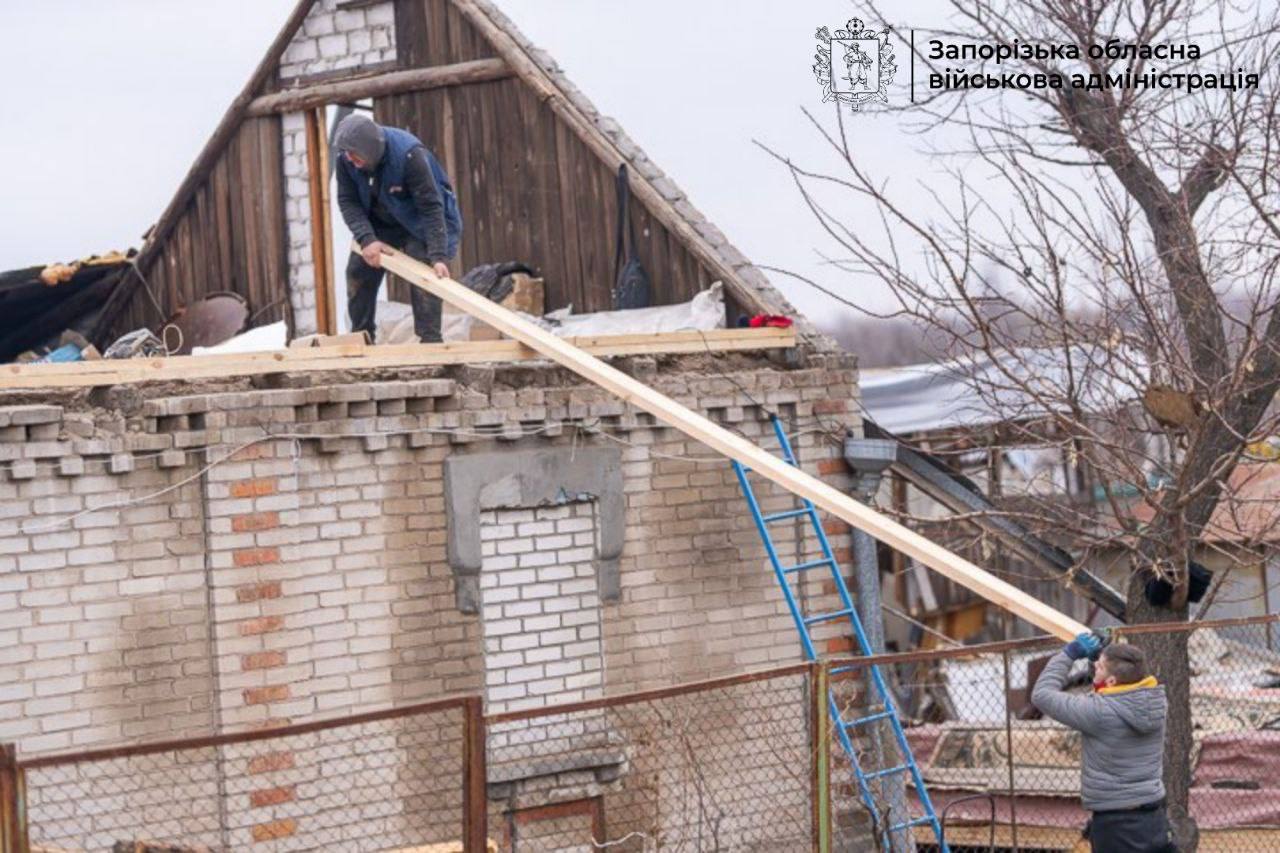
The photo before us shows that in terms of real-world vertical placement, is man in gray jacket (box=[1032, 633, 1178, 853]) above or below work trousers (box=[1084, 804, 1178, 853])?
above

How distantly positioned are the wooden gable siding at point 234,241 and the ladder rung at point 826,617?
4.92 meters

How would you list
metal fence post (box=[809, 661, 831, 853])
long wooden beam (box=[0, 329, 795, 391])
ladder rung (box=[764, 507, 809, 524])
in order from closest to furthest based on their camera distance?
metal fence post (box=[809, 661, 831, 853]) < long wooden beam (box=[0, 329, 795, 391]) < ladder rung (box=[764, 507, 809, 524])

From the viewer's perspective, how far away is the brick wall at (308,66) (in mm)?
13445

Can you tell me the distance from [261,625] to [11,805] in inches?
115

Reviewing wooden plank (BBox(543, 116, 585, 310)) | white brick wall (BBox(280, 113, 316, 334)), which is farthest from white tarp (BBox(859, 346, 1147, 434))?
white brick wall (BBox(280, 113, 316, 334))

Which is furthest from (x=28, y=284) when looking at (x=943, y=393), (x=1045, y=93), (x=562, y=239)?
(x=943, y=393)

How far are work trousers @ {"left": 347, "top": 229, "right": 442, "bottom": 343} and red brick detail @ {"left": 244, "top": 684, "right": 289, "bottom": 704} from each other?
7.64 feet

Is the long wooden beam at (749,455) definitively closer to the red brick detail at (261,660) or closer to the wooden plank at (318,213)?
the red brick detail at (261,660)

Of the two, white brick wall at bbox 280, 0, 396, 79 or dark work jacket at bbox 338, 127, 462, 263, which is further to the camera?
white brick wall at bbox 280, 0, 396, 79

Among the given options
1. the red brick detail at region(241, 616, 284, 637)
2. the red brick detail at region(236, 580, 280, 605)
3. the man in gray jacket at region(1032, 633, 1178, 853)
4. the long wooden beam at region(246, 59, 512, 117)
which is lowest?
the man in gray jacket at region(1032, 633, 1178, 853)

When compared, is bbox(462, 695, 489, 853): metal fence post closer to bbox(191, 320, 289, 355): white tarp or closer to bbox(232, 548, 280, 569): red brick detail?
bbox(232, 548, 280, 569): red brick detail

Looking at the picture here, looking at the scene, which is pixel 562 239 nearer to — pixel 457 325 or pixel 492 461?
pixel 457 325

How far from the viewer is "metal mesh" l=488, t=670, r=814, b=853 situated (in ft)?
33.3

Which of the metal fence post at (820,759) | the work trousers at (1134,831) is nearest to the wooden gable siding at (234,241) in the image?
the metal fence post at (820,759)
